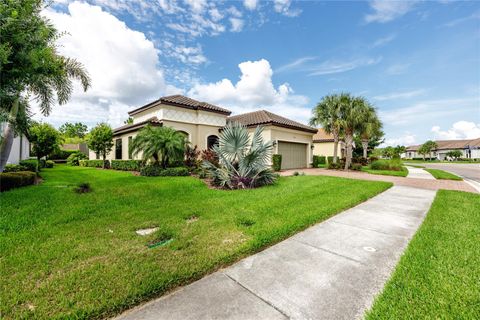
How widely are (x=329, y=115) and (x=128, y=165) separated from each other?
60.5 feet

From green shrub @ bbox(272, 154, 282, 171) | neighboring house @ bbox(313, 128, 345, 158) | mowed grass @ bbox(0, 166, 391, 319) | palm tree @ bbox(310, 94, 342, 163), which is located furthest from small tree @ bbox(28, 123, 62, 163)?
neighboring house @ bbox(313, 128, 345, 158)

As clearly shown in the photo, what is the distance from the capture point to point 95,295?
7.61ft

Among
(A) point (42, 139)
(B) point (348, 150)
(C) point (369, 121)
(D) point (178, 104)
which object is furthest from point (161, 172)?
(C) point (369, 121)

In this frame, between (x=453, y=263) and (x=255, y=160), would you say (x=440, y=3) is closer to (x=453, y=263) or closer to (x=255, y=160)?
(x=255, y=160)

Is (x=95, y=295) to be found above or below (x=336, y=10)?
below

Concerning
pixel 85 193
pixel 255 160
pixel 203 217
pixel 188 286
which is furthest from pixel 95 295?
pixel 255 160

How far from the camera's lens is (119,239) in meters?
3.84

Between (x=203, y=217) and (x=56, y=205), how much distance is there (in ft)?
14.3

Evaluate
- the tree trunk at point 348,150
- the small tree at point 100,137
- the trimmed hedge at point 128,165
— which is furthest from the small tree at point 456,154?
the small tree at point 100,137

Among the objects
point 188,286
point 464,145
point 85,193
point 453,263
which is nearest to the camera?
point 188,286

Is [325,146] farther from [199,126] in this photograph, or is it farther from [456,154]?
[456,154]

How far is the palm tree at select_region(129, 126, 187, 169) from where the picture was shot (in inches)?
495

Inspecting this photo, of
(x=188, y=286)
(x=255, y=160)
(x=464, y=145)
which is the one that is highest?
(x=464, y=145)

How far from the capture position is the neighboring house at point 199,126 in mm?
15992
